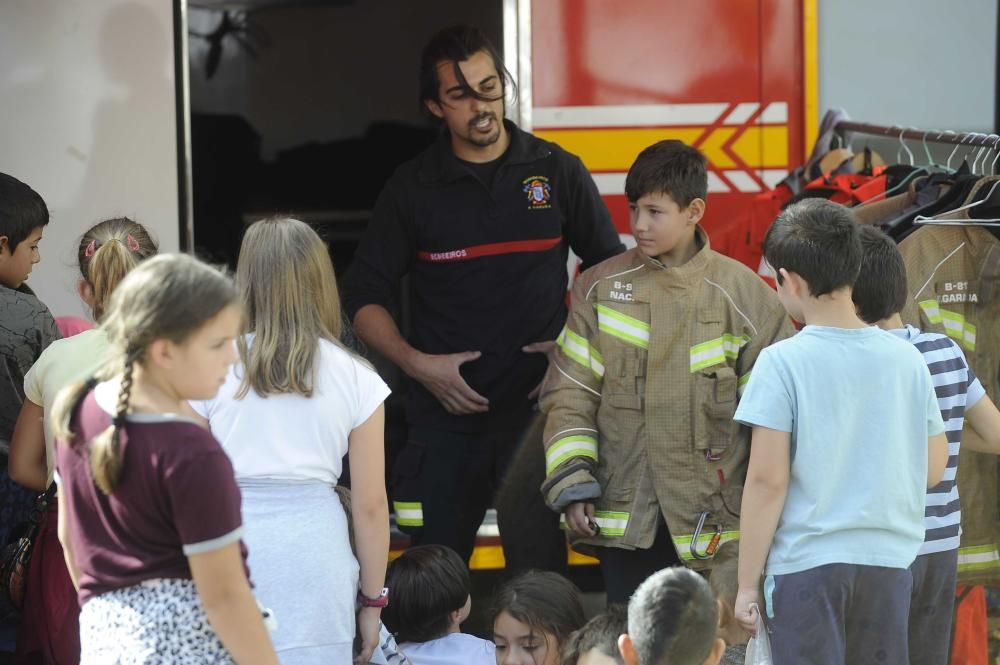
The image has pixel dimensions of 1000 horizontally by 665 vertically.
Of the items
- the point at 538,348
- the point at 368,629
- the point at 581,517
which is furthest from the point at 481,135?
the point at 368,629

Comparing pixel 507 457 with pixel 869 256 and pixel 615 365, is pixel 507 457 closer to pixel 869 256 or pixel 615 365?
pixel 615 365

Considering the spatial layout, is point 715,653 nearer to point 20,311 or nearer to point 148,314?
point 148,314

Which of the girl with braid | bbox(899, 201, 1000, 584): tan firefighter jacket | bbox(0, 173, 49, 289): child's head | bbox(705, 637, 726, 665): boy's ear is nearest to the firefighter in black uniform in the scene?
bbox(0, 173, 49, 289): child's head

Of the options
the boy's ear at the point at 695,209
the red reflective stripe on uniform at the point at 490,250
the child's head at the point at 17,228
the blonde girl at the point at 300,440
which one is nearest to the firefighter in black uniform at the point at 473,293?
the red reflective stripe on uniform at the point at 490,250

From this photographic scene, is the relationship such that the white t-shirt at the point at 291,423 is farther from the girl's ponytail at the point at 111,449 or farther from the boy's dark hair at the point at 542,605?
the boy's dark hair at the point at 542,605

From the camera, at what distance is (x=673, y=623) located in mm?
2027

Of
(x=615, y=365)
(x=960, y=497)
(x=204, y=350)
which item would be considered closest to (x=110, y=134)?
(x=615, y=365)

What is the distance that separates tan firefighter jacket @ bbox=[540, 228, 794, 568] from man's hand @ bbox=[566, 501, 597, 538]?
0.07 ft

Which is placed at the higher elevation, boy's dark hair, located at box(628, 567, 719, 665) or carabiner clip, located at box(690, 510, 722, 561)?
boy's dark hair, located at box(628, 567, 719, 665)

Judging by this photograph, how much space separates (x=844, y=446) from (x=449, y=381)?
1330mm

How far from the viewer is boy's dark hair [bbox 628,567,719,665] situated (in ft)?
6.66

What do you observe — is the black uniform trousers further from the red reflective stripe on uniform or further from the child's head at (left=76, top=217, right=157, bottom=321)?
the child's head at (left=76, top=217, right=157, bottom=321)

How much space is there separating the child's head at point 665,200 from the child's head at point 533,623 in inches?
32.4

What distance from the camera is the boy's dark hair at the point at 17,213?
317 centimetres
